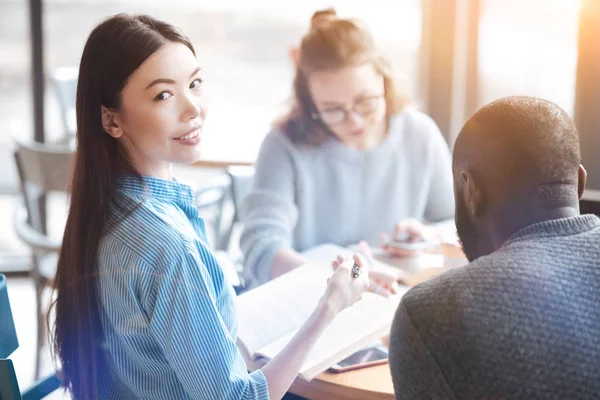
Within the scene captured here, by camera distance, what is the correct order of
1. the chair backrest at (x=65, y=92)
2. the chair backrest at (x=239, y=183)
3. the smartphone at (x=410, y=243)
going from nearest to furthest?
the smartphone at (x=410, y=243) → the chair backrest at (x=239, y=183) → the chair backrest at (x=65, y=92)

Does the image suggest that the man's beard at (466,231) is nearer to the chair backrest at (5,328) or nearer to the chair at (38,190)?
the chair backrest at (5,328)

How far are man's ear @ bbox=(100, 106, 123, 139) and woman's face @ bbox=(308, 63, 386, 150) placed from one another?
2.73 ft

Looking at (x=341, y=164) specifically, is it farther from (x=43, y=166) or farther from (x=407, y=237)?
(x=43, y=166)

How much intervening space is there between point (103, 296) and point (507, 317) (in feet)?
2.06

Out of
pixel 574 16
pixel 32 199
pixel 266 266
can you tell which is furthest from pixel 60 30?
pixel 574 16

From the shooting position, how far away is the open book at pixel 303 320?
1.33 metres

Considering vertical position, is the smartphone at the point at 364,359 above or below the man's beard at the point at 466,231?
below

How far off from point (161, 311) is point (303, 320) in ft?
1.42

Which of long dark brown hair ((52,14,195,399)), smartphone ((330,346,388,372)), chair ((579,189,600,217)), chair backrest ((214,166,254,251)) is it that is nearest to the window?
chair backrest ((214,166,254,251))

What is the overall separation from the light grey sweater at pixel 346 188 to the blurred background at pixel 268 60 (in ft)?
1.50

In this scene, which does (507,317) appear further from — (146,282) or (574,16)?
(574,16)

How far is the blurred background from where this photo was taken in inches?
99.9

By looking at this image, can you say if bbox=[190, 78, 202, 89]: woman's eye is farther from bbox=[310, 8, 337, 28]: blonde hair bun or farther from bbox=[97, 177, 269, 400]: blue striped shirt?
bbox=[310, 8, 337, 28]: blonde hair bun

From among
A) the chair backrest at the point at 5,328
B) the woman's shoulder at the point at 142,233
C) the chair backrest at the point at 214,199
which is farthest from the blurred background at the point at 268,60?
the woman's shoulder at the point at 142,233
